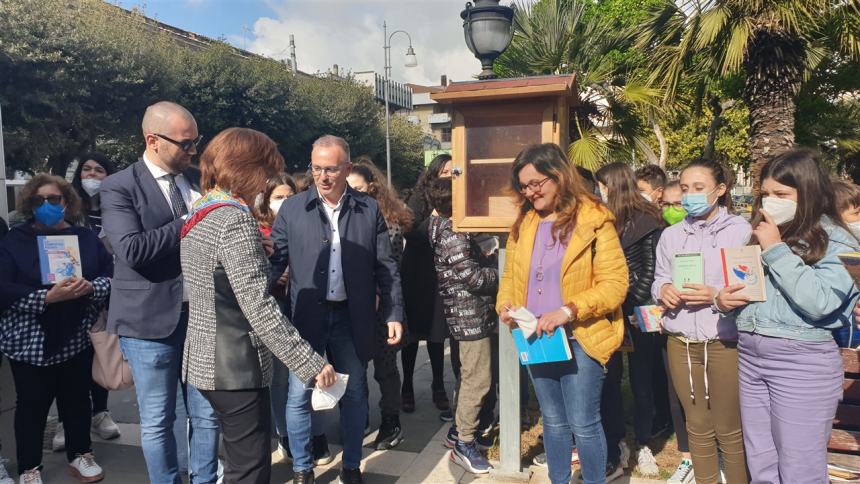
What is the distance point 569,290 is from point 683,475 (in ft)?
4.91

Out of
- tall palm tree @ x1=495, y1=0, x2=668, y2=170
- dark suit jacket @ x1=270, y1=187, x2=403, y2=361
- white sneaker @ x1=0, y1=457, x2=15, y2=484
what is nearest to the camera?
dark suit jacket @ x1=270, y1=187, x2=403, y2=361

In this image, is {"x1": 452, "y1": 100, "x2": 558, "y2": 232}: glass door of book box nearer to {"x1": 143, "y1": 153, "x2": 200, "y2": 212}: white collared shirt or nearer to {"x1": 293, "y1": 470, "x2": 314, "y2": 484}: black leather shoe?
{"x1": 143, "y1": 153, "x2": 200, "y2": 212}: white collared shirt

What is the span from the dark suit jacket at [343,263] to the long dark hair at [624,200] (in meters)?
1.35

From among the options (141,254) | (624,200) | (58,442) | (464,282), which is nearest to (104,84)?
(58,442)

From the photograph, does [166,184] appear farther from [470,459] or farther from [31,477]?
[470,459]

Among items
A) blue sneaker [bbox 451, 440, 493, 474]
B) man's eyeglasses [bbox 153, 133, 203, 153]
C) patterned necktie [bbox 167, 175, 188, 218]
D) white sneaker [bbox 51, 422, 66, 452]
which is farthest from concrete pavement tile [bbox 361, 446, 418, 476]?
man's eyeglasses [bbox 153, 133, 203, 153]

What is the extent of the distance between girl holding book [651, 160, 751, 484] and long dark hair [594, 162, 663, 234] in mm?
500

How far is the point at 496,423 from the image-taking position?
14.3 feet

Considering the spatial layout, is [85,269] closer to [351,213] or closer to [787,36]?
[351,213]

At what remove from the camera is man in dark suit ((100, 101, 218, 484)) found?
105 inches

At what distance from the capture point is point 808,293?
2.25m

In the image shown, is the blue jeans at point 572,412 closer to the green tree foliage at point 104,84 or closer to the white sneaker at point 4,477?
the white sneaker at point 4,477

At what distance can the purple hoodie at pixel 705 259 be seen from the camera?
9.05 feet

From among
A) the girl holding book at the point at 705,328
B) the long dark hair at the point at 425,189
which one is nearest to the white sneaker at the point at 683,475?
the girl holding book at the point at 705,328
